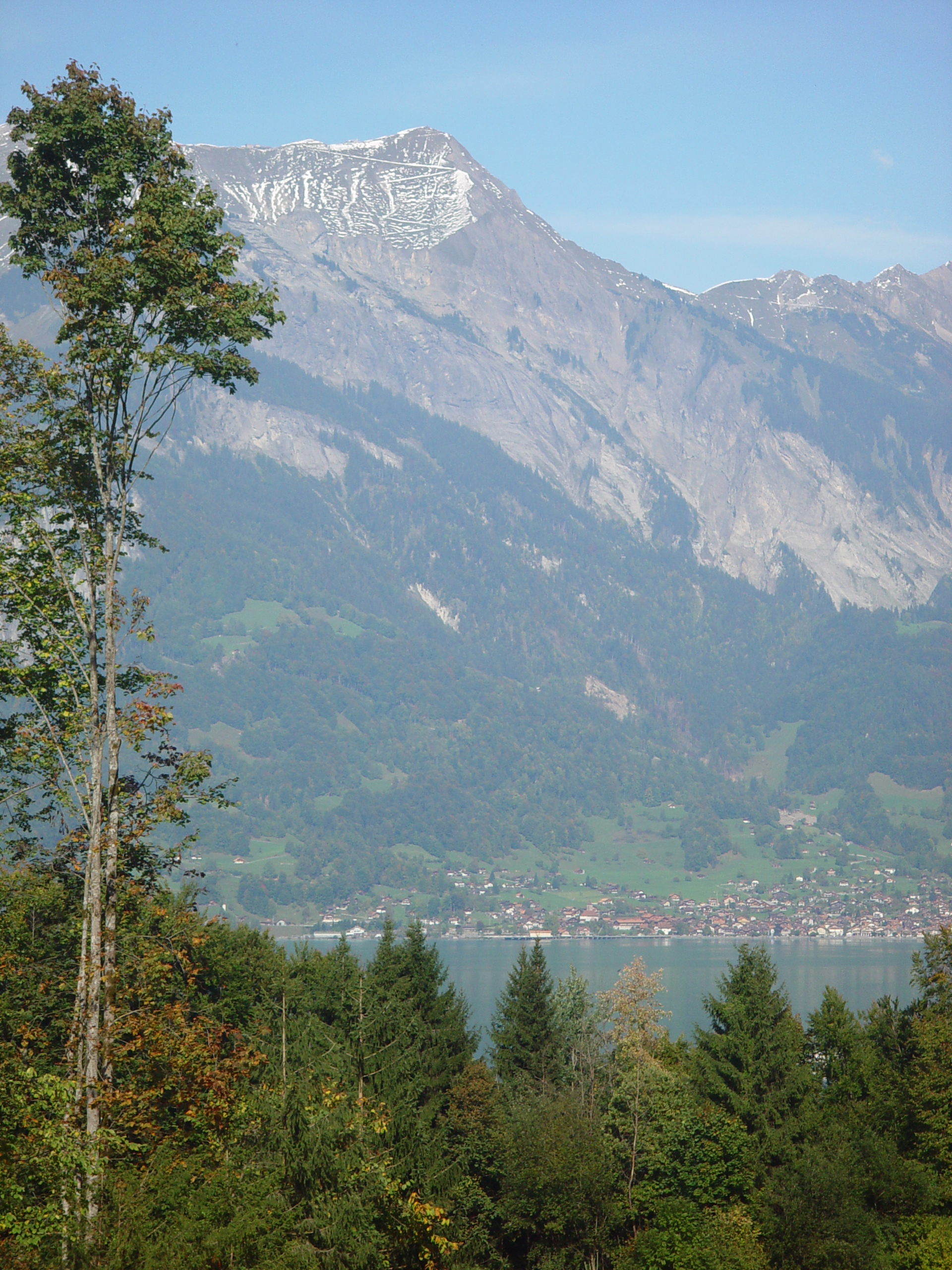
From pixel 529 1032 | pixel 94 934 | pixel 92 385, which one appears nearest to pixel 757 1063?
pixel 529 1032

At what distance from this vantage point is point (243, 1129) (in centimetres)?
2380

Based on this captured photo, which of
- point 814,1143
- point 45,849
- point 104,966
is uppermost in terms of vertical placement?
point 45,849

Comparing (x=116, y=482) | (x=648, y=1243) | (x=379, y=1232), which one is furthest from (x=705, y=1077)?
(x=116, y=482)

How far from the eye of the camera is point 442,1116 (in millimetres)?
52969

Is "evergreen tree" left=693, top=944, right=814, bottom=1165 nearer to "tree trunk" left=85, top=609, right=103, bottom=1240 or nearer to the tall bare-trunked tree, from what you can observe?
"tree trunk" left=85, top=609, right=103, bottom=1240

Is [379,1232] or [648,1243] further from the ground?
[379,1232]

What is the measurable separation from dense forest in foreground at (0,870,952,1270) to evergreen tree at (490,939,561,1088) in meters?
0.14

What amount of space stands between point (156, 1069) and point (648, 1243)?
951 inches

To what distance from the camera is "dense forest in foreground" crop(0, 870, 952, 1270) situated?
65.6ft

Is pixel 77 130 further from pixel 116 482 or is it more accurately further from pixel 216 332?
pixel 116 482

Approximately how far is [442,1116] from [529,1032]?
911 centimetres

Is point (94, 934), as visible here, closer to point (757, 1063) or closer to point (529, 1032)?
point (757, 1063)

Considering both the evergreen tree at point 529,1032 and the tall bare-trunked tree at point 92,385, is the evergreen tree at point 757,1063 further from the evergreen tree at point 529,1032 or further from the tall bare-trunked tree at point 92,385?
the tall bare-trunked tree at point 92,385

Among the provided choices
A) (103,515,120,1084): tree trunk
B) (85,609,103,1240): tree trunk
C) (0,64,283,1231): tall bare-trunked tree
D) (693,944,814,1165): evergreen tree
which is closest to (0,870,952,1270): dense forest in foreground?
(693,944,814,1165): evergreen tree
